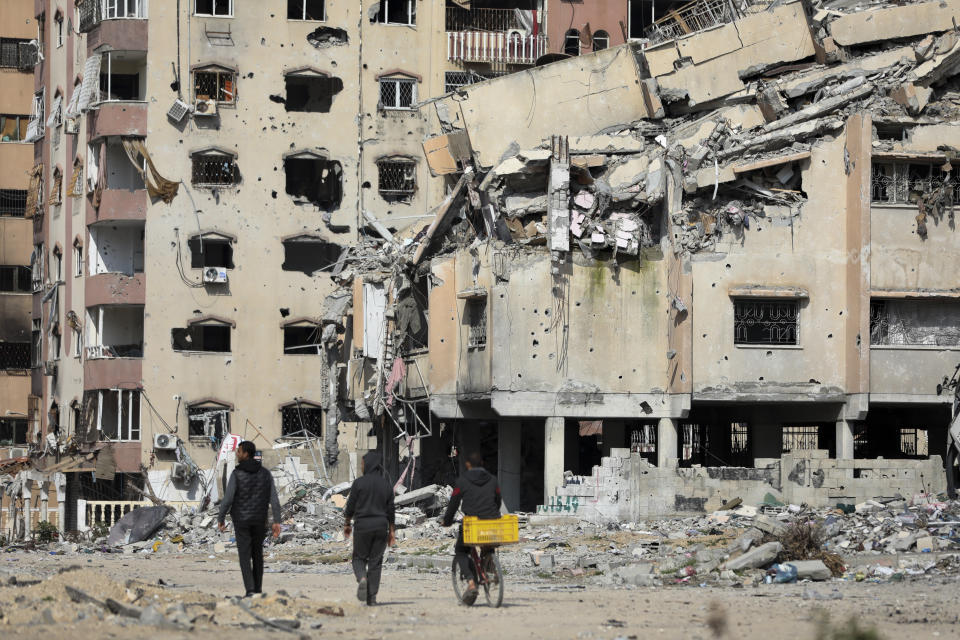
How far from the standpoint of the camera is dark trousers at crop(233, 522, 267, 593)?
19250mm

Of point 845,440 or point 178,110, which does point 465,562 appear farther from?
point 178,110

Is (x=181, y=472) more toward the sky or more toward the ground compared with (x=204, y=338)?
more toward the ground

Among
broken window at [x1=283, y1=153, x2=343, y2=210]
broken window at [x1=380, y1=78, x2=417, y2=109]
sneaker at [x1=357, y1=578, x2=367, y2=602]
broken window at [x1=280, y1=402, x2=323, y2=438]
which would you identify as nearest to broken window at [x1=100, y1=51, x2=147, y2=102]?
broken window at [x1=283, y1=153, x2=343, y2=210]

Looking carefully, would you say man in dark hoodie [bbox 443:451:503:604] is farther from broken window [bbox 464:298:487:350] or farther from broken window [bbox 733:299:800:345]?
broken window [bbox 733:299:800:345]

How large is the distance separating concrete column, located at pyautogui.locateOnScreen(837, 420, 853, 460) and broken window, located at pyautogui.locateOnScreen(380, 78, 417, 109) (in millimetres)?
22648

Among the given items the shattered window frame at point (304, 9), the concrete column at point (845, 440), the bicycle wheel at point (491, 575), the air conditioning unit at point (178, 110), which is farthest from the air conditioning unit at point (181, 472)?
the bicycle wheel at point (491, 575)

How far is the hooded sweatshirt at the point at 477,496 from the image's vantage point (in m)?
19.4

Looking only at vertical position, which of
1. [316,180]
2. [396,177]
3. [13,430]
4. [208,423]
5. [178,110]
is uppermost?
[178,110]

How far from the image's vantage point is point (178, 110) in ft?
180

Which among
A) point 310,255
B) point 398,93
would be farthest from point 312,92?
point 310,255

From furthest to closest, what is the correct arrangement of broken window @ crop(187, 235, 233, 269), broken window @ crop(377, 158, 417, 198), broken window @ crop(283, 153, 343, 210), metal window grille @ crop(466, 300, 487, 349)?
1. broken window @ crop(377, 158, 417, 198)
2. broken window @ crop(283, 153, 343, 210)
3. broken window @ crop(187, 235, 233, 269)
4. metal window grille @ crop(466, 300, 487, 349)

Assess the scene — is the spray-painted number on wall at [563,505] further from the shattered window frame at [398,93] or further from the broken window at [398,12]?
the broken window at [398,12]

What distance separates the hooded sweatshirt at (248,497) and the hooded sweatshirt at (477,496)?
6.81 ft

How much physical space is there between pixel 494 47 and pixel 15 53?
22058mm
